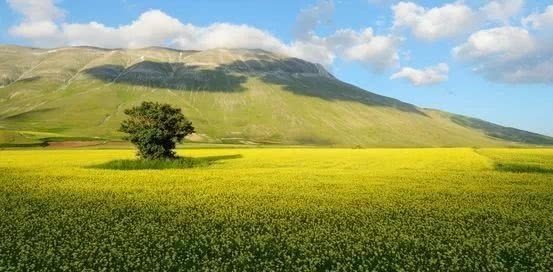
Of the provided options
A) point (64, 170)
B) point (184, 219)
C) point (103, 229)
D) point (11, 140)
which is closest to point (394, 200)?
point (184, 219)

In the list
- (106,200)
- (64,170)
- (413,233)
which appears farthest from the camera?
(64,170)

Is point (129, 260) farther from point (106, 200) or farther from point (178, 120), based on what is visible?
point (178, 120)

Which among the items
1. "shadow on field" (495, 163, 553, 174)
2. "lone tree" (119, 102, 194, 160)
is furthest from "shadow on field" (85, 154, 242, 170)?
"shadow on field" (495, 163, 553, 174)

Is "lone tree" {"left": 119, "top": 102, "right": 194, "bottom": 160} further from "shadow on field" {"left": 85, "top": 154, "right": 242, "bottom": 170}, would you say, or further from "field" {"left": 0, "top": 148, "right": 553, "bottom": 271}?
"field" {"left": 0, "top": 148, "right": 553, "bottom": 271}

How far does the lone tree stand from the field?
23.2 m

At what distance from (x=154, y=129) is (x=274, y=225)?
50262mm

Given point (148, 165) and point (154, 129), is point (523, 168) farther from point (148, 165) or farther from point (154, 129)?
point (154, 129)

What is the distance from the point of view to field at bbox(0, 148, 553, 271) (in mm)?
21812

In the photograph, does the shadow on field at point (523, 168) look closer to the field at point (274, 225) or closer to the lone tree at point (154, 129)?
the field at point (274, 225)

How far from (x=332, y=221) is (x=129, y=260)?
1283 cm

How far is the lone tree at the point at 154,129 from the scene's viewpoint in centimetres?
7562

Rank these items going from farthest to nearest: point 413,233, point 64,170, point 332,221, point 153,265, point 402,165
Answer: point 402,165
point 64,170
point 332,221
point 413,233
point 153,265

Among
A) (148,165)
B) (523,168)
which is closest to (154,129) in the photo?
(148,165)

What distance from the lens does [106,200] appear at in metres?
38.2
